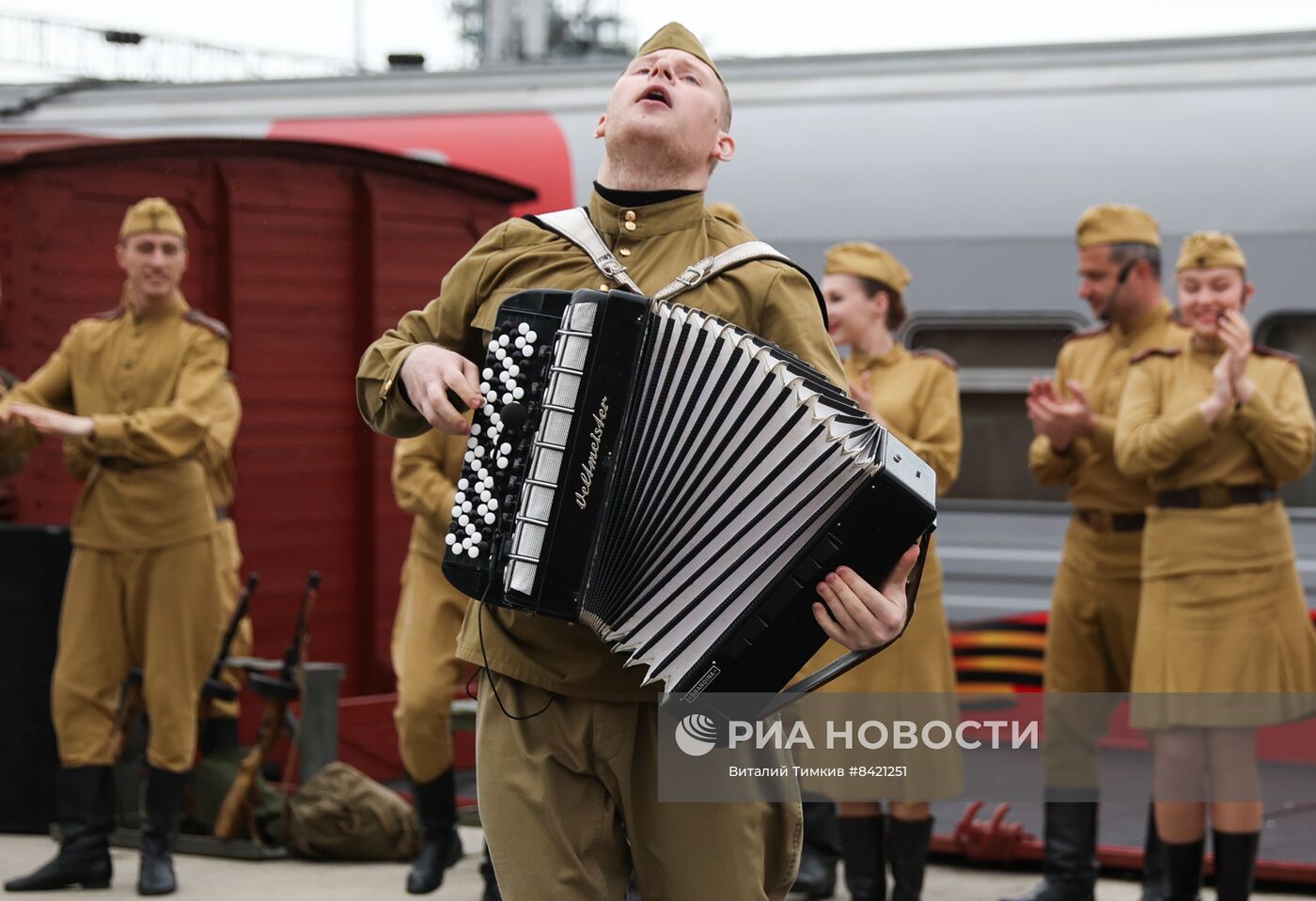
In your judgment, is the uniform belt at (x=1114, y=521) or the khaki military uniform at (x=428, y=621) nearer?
the uniform belt at (x=1114, y=521)

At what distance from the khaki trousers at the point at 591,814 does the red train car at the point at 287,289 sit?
4.52 m

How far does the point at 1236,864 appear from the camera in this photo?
536 cm

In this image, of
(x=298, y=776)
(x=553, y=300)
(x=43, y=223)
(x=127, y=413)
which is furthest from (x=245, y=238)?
(x=553, y=300)

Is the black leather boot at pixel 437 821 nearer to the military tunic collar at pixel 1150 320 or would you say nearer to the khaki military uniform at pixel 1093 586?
the khaki military uniform at pixel 1093 586

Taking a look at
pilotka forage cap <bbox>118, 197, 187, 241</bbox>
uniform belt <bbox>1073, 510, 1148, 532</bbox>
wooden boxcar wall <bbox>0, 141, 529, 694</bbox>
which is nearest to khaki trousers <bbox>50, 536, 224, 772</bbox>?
pilotka forage cap <bbox>118, 197, 187, 241</bbox>

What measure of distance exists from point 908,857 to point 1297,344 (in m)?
2.72

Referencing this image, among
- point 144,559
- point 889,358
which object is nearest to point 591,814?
point 889,358

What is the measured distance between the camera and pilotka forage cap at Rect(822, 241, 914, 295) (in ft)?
19.7

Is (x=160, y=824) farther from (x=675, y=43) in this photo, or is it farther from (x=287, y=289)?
(x=675, y=43)

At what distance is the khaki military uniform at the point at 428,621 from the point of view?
6.07 metres

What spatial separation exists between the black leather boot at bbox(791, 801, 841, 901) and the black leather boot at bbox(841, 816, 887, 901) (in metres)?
0.38

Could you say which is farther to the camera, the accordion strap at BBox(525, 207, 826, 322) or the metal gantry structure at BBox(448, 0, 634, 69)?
the metal gantry structure at BBox(448, 0, 634, 69)

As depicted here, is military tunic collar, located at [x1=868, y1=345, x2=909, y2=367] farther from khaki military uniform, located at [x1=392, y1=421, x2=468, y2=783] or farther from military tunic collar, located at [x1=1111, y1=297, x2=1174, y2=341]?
khaki military uniform, located at [x1=392, y1=421, x2=468, y2=783]

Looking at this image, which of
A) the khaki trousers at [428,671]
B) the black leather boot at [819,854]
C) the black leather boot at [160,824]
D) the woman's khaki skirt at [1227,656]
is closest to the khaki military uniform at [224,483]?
the black leather boot at [160,824]
